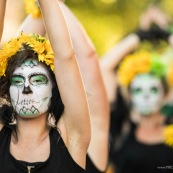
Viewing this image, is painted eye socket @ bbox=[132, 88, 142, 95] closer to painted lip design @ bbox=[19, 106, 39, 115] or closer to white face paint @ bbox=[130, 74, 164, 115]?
white face paint @ bbox=[130, 74, 164, 115]

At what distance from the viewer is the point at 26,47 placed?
634 centimetres

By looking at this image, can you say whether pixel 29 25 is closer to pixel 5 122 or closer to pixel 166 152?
pixel 5 122

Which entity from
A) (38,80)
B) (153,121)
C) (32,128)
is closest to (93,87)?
(38,80)

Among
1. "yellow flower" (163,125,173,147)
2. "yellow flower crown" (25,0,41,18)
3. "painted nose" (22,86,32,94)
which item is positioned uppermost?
"yellow flower crown" (25,0,41,18)

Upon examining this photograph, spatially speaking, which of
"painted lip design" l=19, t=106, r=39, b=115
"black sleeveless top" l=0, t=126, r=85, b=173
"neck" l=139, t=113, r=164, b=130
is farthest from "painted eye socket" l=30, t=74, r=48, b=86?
"neck" l=139, t=113, r=164, b=130

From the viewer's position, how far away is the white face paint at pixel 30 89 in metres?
6.20

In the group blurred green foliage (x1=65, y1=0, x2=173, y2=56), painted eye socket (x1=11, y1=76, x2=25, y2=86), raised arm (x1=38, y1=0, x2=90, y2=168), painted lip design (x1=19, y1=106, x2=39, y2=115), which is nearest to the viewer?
raised arm (x1=38, y1=0, x2=90, y2=168)

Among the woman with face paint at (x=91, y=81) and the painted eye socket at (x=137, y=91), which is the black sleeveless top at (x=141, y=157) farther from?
the woman with face paint at (x=91, y=81)

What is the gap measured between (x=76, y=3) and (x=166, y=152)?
812cm

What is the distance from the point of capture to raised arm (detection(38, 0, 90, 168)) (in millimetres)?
5904

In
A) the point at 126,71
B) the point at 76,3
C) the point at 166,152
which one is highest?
the point at 76,3

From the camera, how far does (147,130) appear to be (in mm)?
11023

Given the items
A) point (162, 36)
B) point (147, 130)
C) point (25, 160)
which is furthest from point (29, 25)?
point (147, 130)

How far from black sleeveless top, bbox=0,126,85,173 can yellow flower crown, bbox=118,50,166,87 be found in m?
4.79
